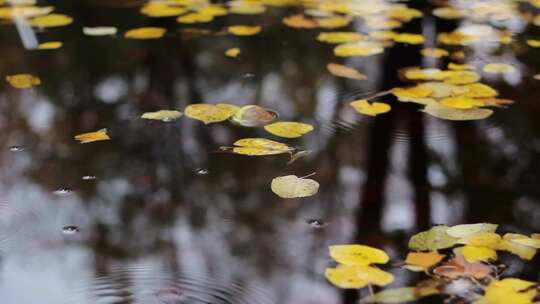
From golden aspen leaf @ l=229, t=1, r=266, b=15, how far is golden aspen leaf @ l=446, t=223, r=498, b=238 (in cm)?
149

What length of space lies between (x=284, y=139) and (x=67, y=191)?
0.49 metres

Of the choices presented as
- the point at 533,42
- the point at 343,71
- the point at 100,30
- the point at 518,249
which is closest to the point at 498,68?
the point at 533,42

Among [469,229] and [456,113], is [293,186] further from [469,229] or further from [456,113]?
[456,113]

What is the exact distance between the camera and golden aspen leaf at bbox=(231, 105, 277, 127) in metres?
1.73

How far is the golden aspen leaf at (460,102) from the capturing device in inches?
71.5

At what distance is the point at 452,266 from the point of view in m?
1.20

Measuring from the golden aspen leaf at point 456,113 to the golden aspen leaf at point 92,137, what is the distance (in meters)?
0.77

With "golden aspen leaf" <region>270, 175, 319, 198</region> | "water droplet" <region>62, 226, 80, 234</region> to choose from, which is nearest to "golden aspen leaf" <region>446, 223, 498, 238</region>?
"golden aspen leaf" <region>270, 175, 319, 198</region>

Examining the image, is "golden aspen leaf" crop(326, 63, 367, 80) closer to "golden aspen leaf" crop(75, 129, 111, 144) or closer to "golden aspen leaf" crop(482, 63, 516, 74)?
"golden aspen leaf" crop(482, 63, 516, 74)

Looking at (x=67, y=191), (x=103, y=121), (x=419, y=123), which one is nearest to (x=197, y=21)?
(x=103, y=121)

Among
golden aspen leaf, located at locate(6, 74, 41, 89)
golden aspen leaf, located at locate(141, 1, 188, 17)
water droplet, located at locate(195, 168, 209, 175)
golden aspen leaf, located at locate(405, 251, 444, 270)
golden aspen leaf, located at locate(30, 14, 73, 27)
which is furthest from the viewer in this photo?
golden aspen leaf, located at locate(141, 1, 188, 17)

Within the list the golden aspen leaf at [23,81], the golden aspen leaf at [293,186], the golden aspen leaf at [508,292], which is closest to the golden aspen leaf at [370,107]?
the golden aspen leaf at [293,186]

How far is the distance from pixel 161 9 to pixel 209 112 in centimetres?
97

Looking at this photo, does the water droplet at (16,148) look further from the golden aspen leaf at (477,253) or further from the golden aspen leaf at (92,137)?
the golden aspen leaf at (477,253)
